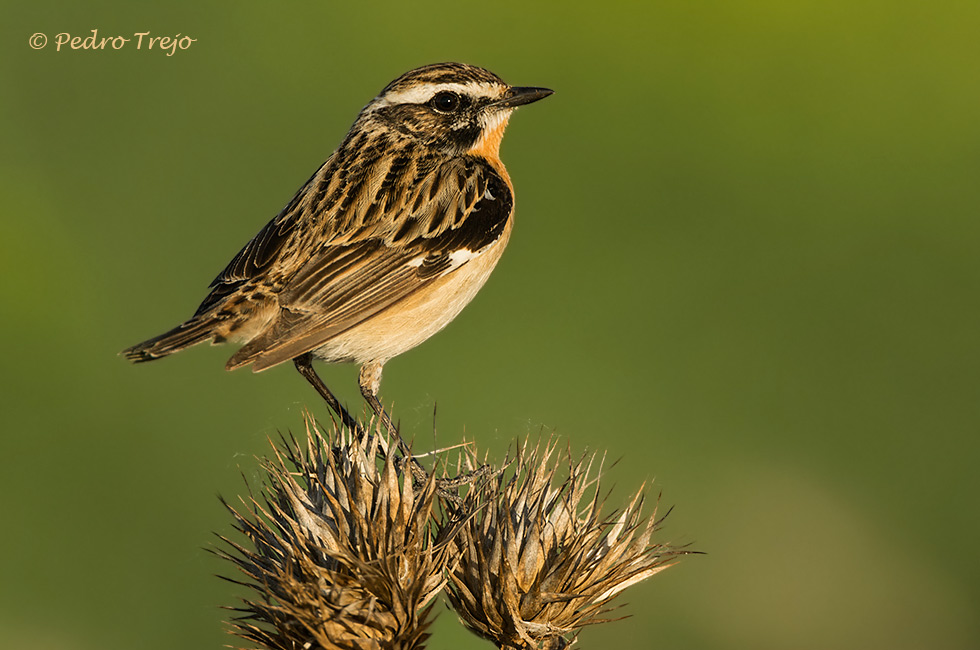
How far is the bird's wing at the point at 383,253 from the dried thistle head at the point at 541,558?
133cm

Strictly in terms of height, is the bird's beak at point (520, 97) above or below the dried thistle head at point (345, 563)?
above

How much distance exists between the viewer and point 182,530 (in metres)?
7.78

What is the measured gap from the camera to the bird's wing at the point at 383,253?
16.4 ft

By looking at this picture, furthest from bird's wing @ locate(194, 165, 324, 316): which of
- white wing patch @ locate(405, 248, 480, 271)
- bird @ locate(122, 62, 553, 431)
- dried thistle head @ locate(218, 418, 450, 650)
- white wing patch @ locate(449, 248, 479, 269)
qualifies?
dried thistle head @ locate(218, 418, 450, 650)

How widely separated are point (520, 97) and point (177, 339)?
7.43 feet

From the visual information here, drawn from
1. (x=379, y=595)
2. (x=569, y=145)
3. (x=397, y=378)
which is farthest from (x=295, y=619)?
(x=569, y=145)

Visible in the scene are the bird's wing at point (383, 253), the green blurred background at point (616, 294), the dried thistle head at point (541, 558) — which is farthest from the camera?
the green blurred background at point (616, 294)

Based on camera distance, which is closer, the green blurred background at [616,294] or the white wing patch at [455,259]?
the white wing patch at [455,259]

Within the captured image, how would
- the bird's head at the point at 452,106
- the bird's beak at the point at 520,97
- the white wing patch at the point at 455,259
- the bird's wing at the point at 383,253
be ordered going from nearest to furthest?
the bird's wing at the point at 383,253
the white wing patch at the point at 455,259
the bird's beak at the point at 520,97
the bird's head at the point at 452,106

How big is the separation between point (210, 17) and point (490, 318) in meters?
4.63

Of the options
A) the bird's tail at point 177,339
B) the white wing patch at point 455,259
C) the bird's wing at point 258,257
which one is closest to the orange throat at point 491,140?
the white wing patch at point 455,259

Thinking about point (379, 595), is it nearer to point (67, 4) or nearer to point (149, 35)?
point (149, 35)

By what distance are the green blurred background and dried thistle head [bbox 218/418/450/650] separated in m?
2.67

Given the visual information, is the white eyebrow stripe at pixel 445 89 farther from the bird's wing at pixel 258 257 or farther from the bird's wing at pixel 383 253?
the bird's wing at pixel 258 257
